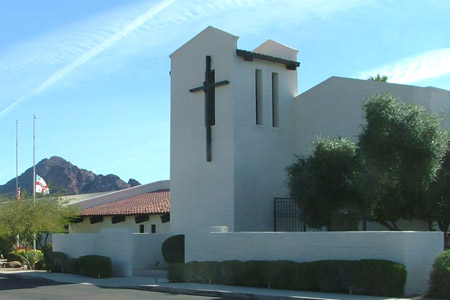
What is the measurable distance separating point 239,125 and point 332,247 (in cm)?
1074

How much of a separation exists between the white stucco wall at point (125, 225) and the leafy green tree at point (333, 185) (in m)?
11.5

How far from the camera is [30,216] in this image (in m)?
33.5

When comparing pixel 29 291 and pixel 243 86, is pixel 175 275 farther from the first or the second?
pixel 243 86

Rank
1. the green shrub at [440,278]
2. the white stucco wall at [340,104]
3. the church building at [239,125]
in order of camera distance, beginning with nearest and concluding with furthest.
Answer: the green shrub at [440,278] < the white stucco wall at [340,104] < the church building at [239,125]

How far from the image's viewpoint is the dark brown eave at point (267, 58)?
29.2 meters

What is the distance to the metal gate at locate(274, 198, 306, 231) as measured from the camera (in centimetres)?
2927

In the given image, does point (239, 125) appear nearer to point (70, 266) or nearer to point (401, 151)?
point (401, 151)

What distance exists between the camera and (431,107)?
85.0ft

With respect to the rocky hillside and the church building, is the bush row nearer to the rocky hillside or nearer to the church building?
the church building

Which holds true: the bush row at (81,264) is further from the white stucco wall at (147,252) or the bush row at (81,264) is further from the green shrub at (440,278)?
the green shrub at (440,278)

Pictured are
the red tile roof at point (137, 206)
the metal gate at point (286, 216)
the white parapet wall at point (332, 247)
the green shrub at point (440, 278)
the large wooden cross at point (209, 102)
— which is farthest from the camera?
the red tile roof at point (137, 206)

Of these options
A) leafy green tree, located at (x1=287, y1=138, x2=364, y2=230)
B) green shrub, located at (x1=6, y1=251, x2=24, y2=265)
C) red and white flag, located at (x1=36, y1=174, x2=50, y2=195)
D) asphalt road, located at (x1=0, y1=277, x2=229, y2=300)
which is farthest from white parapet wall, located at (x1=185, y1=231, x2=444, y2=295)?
red and white flag, located at (x1=36, y1=174, x2=50, y2=195)

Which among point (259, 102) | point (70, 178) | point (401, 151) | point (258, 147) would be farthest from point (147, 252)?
point (70, 178)

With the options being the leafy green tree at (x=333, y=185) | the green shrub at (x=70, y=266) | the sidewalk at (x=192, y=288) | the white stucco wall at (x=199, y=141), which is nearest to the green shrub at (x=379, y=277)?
the sidewalk at (x=192, y=288)
